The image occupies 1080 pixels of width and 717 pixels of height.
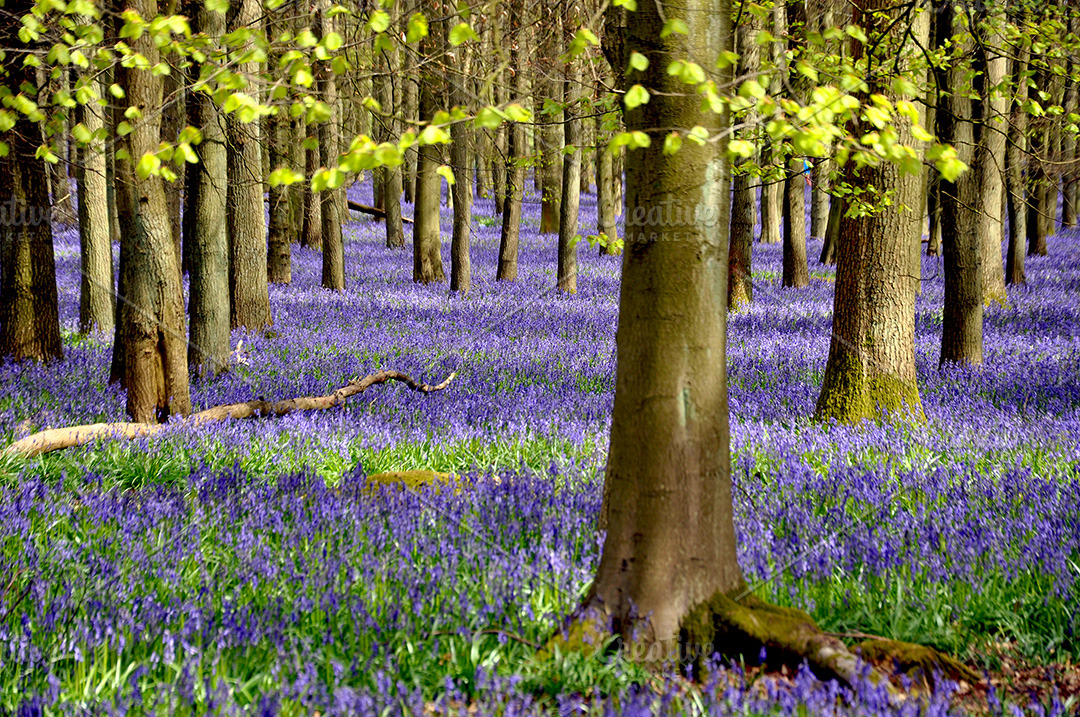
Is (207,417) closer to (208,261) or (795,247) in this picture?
(208,261)

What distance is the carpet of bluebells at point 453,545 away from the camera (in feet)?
9.02

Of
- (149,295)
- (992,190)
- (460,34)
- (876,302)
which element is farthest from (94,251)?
(992,190)

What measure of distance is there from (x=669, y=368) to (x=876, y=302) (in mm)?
4168

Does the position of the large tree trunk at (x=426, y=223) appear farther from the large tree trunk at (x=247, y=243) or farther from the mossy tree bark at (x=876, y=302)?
the mossy tree bark at (x=876, y=302)

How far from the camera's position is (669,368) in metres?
2.89

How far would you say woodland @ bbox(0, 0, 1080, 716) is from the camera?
2.71 meters

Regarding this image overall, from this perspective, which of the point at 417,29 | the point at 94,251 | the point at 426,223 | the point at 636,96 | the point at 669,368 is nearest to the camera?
the point at 636,96

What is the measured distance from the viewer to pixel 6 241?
834 cm

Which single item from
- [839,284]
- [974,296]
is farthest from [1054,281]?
[839,284]

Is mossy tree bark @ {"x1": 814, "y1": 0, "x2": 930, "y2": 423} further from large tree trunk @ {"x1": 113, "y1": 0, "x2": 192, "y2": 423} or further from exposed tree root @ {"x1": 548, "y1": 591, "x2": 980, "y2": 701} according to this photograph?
large tree trunk @ {"x1": 113, "y1": 0, "x2": 192, "y2": 423}

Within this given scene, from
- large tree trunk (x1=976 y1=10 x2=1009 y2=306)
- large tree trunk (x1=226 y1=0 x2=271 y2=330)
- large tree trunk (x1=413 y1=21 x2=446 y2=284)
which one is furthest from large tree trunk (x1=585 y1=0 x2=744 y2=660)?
large tree trunk (x1=413 y1=21 x2=446 y2=284)

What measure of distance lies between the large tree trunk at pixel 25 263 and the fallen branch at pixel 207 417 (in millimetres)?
3104

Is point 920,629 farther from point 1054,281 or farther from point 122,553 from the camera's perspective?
point 1054,281

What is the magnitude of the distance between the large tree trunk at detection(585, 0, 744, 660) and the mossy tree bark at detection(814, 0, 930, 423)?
3820 mm
